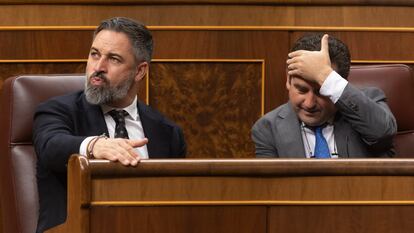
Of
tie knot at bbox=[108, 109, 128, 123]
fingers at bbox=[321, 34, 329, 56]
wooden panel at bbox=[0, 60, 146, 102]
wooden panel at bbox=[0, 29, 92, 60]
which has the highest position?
wooden panel at bbox=[0, 29, 92, 60]

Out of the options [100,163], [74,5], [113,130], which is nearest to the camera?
[100,163]

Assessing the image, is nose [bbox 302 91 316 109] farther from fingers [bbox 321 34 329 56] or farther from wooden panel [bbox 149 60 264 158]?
wooden panel [bbox 149 60 264 158]

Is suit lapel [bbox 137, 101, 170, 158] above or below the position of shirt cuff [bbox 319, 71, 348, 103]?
below

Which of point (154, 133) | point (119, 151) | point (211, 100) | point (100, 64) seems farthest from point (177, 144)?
point (211, 100)

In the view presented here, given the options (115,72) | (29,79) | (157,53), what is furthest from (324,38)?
(157,53)

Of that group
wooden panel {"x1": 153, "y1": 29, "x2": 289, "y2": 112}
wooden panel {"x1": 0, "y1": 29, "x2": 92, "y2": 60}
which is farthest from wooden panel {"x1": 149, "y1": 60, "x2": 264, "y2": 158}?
wooden panel {"x1": 0, "y1": 29, "x2": 92, "y2": 60}

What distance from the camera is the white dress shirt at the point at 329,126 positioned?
121 cm

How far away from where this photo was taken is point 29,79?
125 cm

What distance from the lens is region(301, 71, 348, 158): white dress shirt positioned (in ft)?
3.98

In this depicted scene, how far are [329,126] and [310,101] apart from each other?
0.17 feet

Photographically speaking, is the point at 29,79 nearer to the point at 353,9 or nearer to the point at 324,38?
the point at 324,38

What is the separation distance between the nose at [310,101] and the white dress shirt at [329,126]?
2 cm

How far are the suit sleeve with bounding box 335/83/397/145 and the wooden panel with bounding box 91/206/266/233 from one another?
0.31 meters

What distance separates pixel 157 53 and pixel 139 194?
75cm
